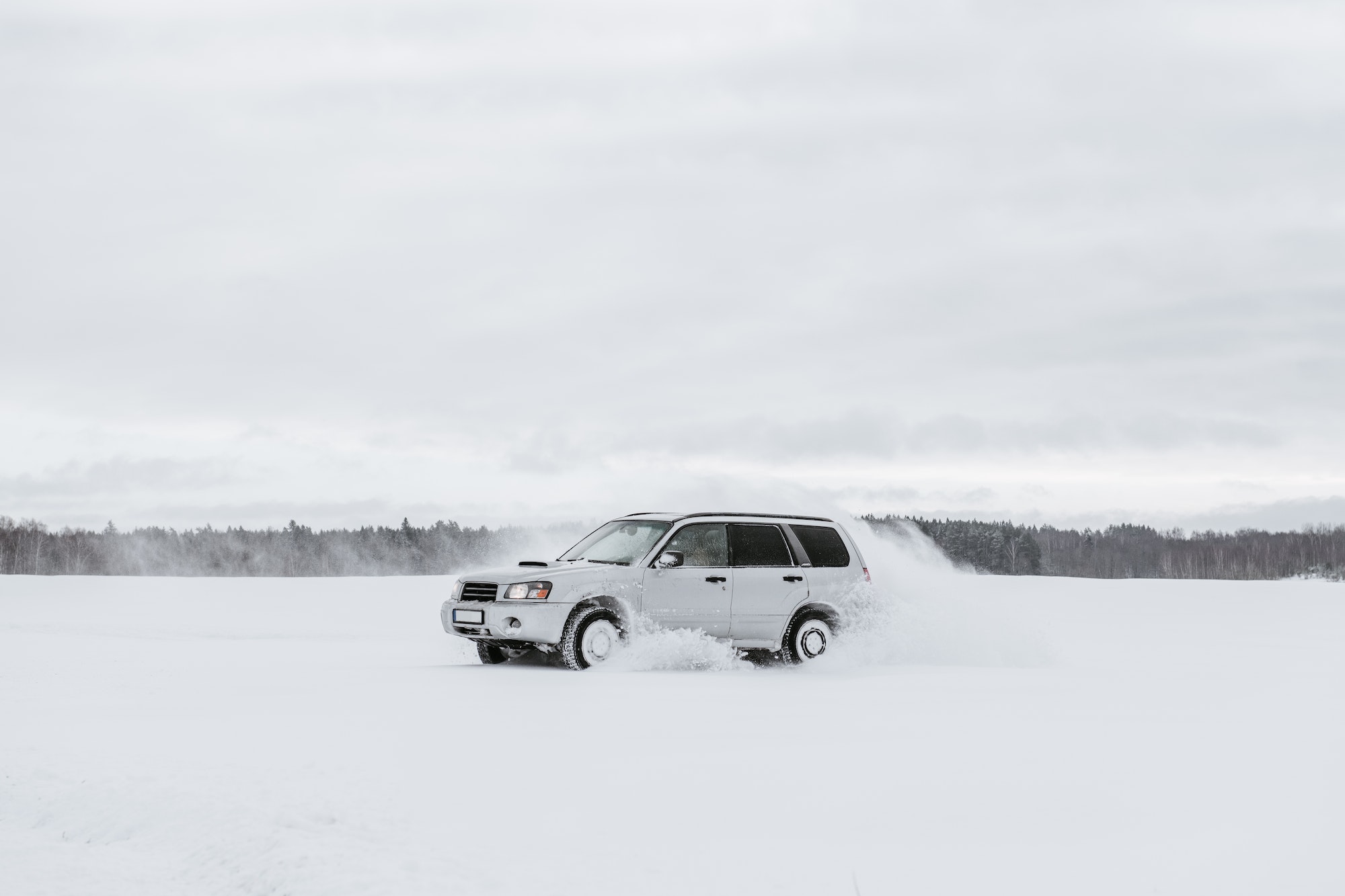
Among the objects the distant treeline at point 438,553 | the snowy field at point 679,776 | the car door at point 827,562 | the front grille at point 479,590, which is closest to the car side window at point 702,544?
the car door at point 827,562

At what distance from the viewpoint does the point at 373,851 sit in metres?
5.73

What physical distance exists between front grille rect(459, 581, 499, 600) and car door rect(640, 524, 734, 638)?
5.47ft

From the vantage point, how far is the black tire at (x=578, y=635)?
13.0 meters

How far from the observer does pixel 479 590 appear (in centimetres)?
1349

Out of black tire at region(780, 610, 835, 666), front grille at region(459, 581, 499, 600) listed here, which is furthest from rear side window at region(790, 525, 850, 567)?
front grille at region(459, 581, 499, 600)

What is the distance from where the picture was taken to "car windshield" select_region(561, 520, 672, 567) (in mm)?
13797

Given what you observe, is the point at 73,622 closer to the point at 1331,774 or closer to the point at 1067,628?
the point at 1067,628

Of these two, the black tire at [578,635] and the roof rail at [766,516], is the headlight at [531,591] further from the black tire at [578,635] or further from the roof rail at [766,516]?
the roof rail at [766,516]

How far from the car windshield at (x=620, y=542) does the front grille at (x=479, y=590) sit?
1200 mm

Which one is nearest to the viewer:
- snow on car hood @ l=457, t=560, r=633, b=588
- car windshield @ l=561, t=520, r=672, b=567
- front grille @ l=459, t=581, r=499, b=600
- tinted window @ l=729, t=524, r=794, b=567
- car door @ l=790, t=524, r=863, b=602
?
snow on car hood @ l=457, t=560, r=633, b=588

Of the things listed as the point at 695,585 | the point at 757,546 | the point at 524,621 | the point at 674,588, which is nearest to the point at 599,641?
the point at 524,621

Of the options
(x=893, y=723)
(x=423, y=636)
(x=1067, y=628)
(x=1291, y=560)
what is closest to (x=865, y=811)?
(x=893, y=723)

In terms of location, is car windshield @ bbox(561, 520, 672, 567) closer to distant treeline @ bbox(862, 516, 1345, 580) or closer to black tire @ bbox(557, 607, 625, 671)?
black tire @ bbox(557, 607, 625, 671)

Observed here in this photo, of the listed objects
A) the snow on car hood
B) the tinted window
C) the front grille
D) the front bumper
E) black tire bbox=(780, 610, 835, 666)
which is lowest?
black tire bbox=(780, 610, 835, 666)
